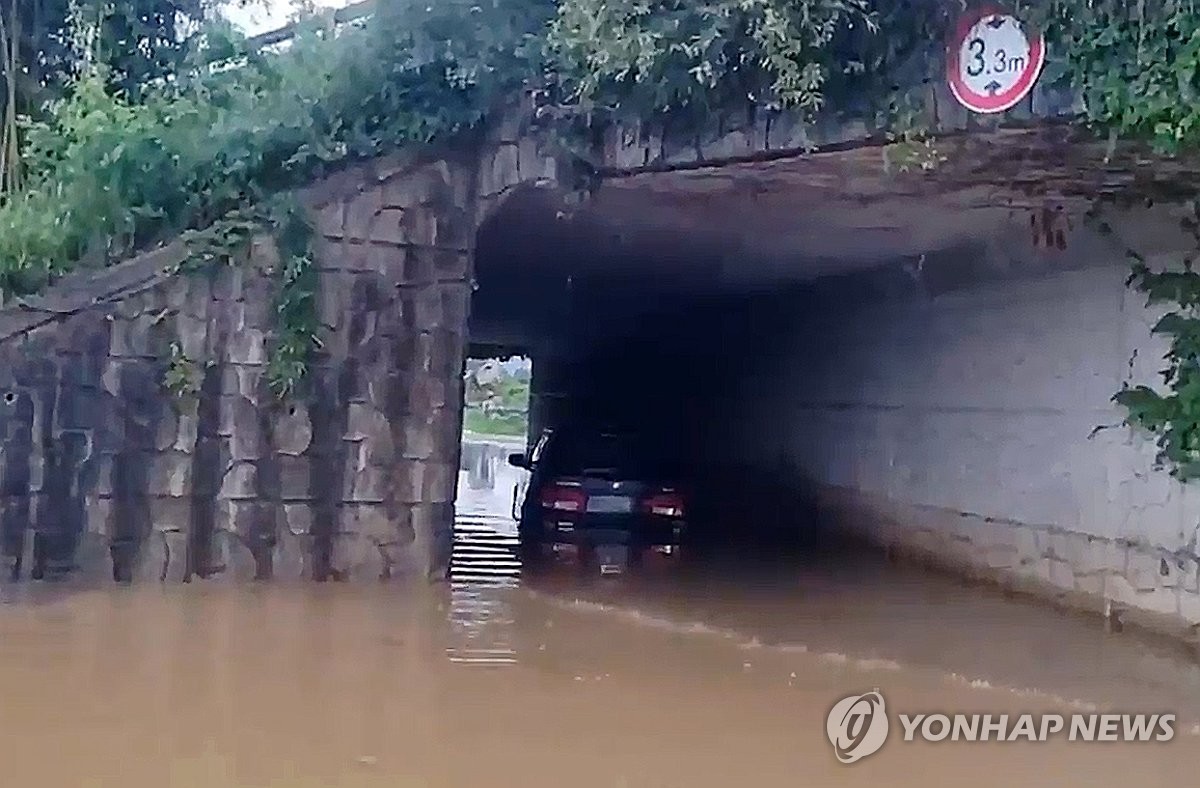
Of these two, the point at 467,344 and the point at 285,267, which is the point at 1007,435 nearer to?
the point at 467,344

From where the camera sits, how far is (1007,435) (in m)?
10.9

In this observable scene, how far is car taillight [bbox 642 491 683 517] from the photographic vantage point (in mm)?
11547

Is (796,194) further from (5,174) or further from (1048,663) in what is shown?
(5,174)

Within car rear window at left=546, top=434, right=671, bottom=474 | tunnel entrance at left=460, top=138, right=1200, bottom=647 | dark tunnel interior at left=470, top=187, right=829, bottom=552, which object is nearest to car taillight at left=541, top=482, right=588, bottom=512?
car rear window at left=546, top=434, right=671, bottom=474

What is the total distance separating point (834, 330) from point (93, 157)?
27.2 ft

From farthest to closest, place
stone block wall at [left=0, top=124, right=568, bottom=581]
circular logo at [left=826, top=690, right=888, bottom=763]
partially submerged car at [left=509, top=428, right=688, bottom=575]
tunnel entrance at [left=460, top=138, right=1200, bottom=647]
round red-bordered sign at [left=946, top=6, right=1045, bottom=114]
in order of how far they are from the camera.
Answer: partially submerged car at [left=509, top=428, right=688, bottom=575] < tunnel entrance at [left=460, top=138, right=1200, bottom=647] < stone block wall at [left=0, top=124, right=568, bottom=581] < round red-bordered sign at [left=946, top=6, right=1045, bottom=114] < circular logo at [left=826, top=690, right=888, bottom=763]

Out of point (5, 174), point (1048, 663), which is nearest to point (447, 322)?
point (5, 174)

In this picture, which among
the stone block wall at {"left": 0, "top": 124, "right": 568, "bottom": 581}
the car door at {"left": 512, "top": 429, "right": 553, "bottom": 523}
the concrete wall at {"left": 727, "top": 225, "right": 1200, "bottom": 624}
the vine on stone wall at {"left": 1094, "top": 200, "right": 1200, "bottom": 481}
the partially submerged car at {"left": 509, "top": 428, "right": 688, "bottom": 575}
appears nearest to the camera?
the vine on stone wall at {"left": 1094, "top": 200, "right": 1200, "bottom": 481}

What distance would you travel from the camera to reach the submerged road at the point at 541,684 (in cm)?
526

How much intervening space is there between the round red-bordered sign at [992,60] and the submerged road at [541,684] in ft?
10.6

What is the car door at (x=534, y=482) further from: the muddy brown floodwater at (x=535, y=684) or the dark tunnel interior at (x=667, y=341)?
the muddy brown floodwater at (x=535, y=684)

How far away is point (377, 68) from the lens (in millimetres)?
9477

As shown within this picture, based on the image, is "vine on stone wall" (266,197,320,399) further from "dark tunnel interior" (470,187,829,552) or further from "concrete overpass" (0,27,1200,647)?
"dark tunnel interior" (470,187,829,552)

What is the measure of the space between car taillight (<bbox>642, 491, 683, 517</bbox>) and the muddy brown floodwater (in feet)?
5.13
